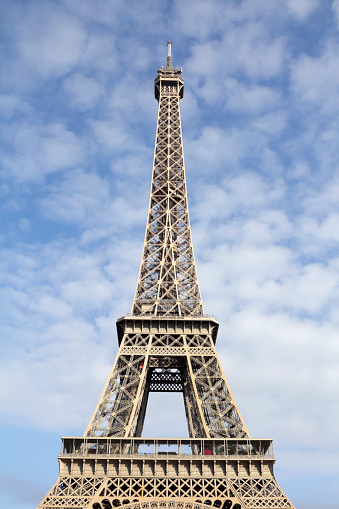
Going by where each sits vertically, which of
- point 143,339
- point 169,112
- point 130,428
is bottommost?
point 130,428

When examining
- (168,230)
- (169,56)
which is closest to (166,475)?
(168,230)

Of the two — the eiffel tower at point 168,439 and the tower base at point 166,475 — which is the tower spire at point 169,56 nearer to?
the eiffel tower at point 168,439

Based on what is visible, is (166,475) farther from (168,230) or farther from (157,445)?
(168,230)

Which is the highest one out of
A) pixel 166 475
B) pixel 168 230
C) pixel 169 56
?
A: pixel 169 56

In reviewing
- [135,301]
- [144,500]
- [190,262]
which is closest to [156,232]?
[190,262]

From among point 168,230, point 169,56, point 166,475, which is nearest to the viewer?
point 166,475

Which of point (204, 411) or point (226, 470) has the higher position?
point (204, 411)

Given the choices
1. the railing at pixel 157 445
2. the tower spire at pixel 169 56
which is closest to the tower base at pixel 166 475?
the railing at pixel 157 445

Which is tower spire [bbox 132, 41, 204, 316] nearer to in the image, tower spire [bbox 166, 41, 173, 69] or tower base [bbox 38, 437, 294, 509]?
tower spire [bbox 166, 41, 173, 69]

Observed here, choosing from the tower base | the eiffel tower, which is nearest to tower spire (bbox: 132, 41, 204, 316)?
the eiffel tower

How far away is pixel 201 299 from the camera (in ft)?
178

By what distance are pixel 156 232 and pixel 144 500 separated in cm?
2941

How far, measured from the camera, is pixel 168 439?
139ft

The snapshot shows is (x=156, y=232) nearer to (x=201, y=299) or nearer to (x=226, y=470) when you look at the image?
(x=201, y=299)
